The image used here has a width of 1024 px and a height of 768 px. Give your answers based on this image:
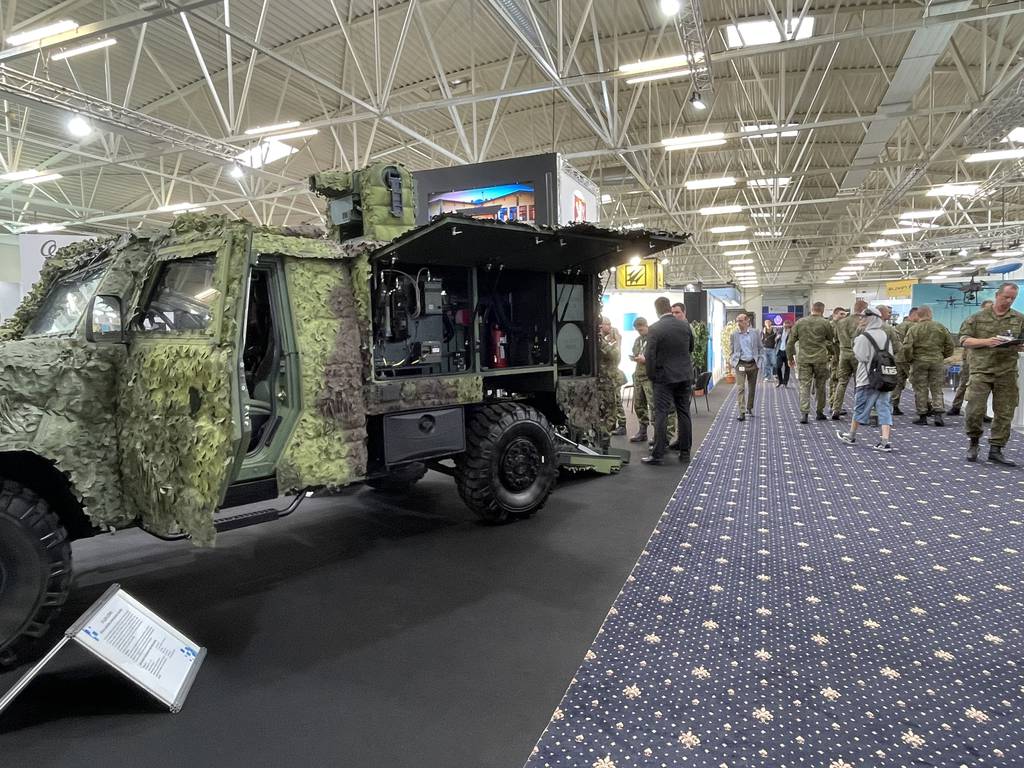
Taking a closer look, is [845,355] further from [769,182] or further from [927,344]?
[769,182]

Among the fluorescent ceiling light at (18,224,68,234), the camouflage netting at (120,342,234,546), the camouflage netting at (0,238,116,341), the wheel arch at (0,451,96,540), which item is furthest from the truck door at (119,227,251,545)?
the fluorescent ceiling light at (18,224,68,234)

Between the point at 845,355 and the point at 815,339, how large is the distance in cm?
53

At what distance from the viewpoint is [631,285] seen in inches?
517

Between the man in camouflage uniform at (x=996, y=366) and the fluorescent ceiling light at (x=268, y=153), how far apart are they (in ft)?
41.2

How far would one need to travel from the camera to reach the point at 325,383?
340 centimetres

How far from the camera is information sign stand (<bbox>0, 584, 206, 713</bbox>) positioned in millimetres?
2156

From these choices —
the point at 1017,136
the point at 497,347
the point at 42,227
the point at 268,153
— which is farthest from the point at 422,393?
the point at 42,227

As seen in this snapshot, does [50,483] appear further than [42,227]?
No

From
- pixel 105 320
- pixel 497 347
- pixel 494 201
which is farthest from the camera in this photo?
pixel 494 201

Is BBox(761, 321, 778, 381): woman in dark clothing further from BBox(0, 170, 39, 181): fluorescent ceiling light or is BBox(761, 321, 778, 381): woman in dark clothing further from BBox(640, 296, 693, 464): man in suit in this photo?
BBox(0, 170, 39, 181): fluorescent ceiling light

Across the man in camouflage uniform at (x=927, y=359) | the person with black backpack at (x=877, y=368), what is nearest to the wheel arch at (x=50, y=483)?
the person with black backpack at (x=877, y=368)

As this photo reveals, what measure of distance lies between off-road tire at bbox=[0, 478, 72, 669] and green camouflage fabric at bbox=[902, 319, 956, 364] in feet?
32.1

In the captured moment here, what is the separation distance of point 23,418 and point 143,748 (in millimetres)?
1436

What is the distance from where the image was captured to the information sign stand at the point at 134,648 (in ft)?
7.07
